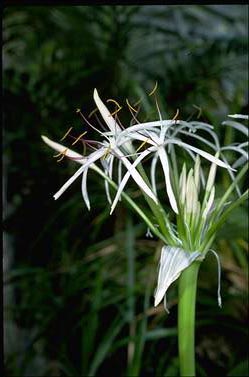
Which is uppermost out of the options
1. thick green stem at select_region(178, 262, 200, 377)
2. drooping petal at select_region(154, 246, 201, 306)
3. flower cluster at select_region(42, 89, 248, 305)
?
flower cluster at select_region(42, 89, 248, 305)

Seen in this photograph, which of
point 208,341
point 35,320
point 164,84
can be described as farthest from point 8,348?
point 164,84

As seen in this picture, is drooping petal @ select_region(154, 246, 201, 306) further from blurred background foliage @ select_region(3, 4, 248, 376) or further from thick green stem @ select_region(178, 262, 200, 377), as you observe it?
blurred background foliage @ select_region(3, 4, 248, 376)

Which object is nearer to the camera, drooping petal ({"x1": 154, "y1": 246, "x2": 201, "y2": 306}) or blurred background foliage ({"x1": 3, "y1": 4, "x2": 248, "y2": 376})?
drooping petal ({"x1": 154, "y1": 246, "x2": 201, "y2": 306})

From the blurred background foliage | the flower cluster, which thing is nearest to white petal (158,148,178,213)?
the flower cluster

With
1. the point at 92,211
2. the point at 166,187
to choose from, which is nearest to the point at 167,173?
the point at 166,187

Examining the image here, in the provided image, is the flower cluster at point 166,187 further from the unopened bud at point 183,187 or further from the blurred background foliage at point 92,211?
the blurred background foliage at point 92,211

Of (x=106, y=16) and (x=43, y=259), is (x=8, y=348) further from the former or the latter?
(x=106, y=16)
